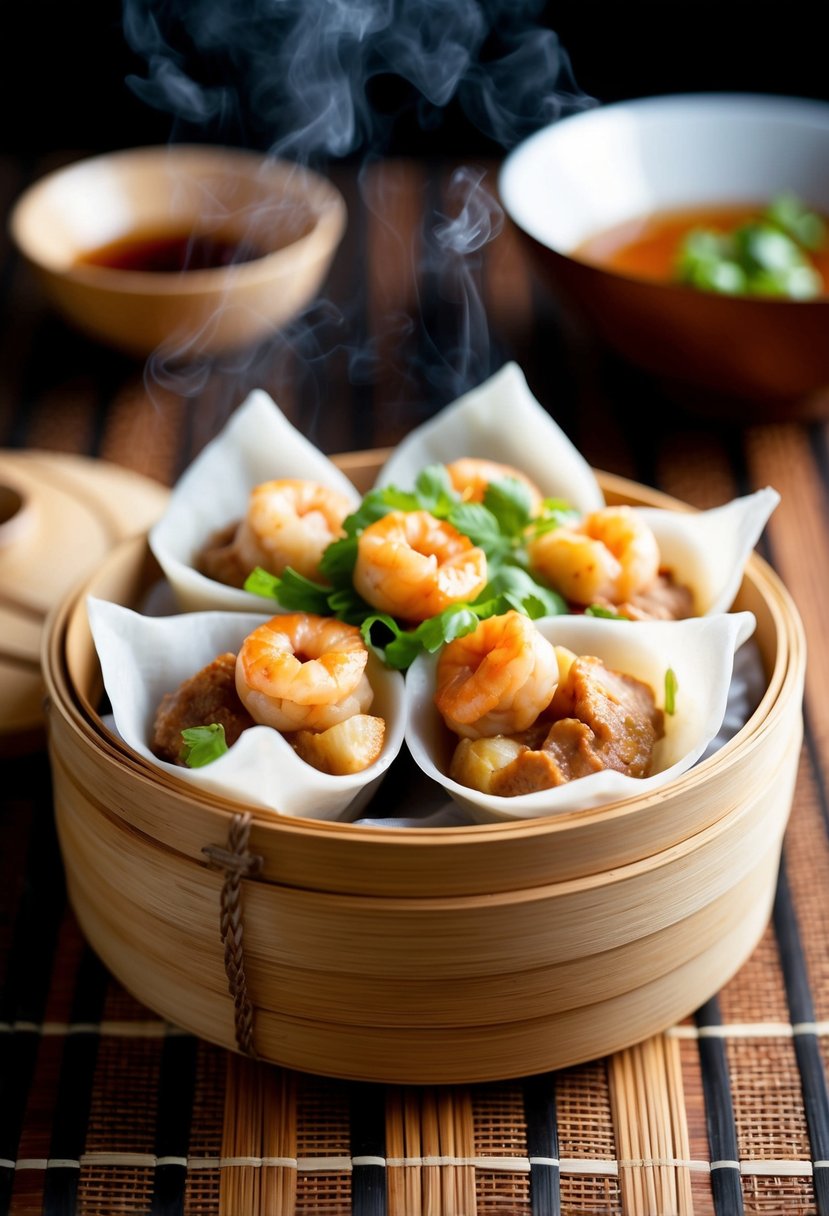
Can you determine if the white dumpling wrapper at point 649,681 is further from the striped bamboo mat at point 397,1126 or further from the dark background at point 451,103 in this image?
the dark background at point 451,103

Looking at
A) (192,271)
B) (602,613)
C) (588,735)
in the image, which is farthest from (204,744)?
(192,271)

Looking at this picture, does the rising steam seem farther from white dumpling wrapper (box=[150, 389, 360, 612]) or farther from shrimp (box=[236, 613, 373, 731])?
shrimp (box=[236, 613, 373, 731])

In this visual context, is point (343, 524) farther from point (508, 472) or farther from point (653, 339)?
point (653, 339)

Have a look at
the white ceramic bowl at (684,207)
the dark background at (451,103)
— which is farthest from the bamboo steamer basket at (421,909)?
the dark background at (451,103)

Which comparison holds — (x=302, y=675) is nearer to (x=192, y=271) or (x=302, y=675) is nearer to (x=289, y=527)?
(x=289, y=527)

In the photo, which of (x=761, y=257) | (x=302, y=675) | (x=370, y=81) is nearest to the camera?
(x=302, y=675)
